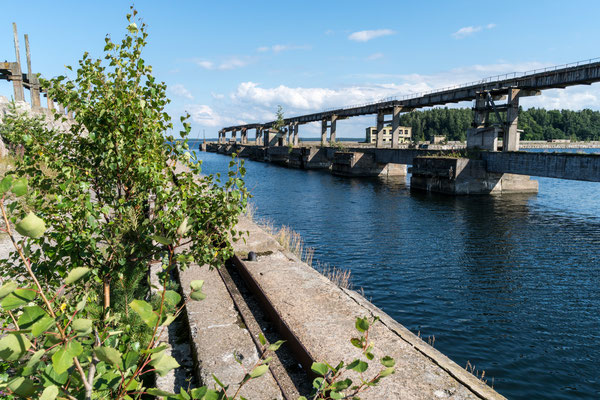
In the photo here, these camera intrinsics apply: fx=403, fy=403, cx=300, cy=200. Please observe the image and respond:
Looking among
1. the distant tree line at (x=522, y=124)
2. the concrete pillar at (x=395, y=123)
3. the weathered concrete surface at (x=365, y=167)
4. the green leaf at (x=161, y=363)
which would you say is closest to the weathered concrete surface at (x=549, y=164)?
the weathered concrete surface at (x=365, y=167)

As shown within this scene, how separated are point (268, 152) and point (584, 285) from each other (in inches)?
3407

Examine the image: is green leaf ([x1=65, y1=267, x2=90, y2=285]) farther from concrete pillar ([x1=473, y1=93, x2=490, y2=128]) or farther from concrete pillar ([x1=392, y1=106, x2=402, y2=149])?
concrete pillar ([x1=392, y1=106, x2=402, y2=149])

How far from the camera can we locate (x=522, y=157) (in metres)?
33.5

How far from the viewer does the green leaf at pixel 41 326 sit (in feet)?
5.24

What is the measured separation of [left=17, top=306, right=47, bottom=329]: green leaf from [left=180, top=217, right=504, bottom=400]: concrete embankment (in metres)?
3.96

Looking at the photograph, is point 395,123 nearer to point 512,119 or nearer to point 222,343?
point 512,119

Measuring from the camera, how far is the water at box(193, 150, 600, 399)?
9.63 metres

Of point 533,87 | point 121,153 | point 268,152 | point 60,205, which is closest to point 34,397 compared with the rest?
point 60,205

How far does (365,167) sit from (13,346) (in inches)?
2287

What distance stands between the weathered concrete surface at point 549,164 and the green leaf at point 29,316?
3358cm

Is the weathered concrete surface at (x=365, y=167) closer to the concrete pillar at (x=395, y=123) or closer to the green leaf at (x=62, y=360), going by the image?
the concrete pillar at (x=395, y=123)

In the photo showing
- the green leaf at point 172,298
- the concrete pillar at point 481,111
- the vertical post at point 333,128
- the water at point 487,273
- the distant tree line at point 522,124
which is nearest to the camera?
the green leaf at point 172,298

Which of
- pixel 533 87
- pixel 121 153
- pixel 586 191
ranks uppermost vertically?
pixel 533 87

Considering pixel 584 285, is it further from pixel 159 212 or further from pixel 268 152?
pixel 268 152
